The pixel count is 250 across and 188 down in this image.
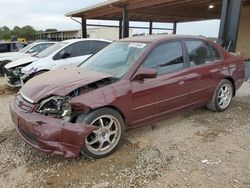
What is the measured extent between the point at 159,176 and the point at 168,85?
151 cm

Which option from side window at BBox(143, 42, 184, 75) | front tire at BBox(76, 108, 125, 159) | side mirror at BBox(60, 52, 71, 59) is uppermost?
side window at BBox(143, 42, 184, 75)

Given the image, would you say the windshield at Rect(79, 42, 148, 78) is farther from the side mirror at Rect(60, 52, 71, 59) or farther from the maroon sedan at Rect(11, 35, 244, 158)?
the side mirror at Rect(60, 52, 71, 59)

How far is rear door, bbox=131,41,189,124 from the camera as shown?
11.7 feet

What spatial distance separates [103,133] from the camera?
3264 mm

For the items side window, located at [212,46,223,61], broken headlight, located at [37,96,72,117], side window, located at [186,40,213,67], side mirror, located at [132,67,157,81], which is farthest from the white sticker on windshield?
side window, located at [212,46,223,61]

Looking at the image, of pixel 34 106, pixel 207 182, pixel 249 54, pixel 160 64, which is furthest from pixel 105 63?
pixel 249 54

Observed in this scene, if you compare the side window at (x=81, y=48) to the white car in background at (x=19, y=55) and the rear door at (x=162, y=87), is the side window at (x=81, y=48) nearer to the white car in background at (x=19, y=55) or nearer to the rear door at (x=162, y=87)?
the white car in background at (x=19, y=55)

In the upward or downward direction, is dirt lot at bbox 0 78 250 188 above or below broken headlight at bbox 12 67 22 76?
below

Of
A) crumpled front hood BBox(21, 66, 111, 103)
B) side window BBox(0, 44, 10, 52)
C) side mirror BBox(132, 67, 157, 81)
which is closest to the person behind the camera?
crumpled front hood BBox(21, 66, 111, 103)

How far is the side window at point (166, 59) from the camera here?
377 centimetres

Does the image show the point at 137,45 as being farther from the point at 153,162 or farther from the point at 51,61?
the point at 51,61

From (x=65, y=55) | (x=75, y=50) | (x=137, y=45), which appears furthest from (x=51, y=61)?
(x=137, y=45)

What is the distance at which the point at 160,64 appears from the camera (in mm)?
3863

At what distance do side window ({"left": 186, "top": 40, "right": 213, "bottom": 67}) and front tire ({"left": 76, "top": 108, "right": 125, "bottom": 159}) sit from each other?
6.06 ft
